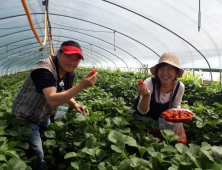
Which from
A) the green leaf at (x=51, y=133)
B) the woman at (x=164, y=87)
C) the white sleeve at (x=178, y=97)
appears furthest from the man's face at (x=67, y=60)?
the white sleeve at (x=178, y=97)

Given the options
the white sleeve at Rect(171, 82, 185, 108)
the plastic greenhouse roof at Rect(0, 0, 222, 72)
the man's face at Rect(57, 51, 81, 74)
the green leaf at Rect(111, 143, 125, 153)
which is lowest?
the green leaf at Rect(111, 143, 125, 153)

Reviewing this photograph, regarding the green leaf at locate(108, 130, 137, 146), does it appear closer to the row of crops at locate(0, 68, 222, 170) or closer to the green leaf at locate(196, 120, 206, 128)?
the row of crops at locate(0, 68, 222, 170)

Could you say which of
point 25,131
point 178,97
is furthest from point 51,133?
point 178,97

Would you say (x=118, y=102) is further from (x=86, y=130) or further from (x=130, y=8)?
(x=130, y=8)

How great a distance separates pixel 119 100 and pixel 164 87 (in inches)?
24.6

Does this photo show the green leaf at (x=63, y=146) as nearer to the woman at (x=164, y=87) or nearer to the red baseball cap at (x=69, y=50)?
the red baseball cap at (x=69, y=50)

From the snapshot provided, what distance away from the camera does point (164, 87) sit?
8.17 ft

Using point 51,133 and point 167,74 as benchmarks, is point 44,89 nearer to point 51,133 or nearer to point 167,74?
point 51,133

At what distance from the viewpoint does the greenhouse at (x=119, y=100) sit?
1322 mm

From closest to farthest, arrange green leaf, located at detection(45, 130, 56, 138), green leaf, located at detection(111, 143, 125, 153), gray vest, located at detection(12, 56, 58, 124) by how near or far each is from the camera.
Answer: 1. green leaf, located at detection(111, 143, 125, 153)
2. green leaf, located at detection(45, 130, 56, 138)
3. gray vest, located at detection(12, 56, 58, 124)

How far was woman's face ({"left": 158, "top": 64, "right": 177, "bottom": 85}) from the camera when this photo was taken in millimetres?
2328

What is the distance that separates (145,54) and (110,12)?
6.15 metres

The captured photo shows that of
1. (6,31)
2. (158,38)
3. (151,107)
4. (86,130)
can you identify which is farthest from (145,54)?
(86,130)

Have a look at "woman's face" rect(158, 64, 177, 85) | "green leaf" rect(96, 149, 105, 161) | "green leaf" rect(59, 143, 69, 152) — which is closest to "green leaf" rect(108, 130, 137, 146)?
"green leaf" rect(96, 149, 105, 161)
